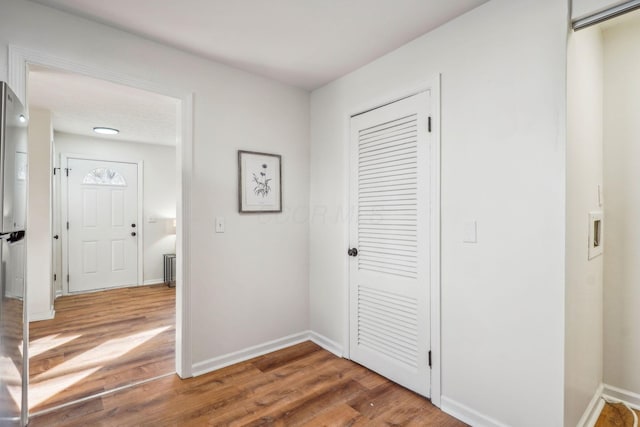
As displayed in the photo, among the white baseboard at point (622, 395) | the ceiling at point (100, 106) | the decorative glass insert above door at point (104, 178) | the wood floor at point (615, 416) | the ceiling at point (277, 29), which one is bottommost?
the wood floor at point (615, 416)

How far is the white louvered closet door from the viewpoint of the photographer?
85.5 inches

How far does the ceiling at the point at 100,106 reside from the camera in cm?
239

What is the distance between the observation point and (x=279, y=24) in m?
2.05

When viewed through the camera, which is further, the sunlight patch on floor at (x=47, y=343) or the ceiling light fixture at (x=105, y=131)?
the ceiling light fixture at (x=105, y=131)

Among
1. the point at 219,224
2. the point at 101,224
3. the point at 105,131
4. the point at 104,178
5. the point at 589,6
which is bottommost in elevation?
the point at 101,224

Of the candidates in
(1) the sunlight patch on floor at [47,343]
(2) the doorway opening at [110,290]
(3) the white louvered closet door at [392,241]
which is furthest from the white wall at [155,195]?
(3) the white louvered closet door at [392,241]

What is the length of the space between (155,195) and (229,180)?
3666 millimetres

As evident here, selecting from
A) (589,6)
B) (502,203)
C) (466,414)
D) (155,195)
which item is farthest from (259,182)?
(155,195)

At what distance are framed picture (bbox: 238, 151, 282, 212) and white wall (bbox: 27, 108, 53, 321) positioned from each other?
275 centimetres

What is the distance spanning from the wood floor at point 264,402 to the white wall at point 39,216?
2.37m

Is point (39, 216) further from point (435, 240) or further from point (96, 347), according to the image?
point (435, 240)

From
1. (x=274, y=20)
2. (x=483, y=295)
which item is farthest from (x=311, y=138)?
(x=483, y=295)

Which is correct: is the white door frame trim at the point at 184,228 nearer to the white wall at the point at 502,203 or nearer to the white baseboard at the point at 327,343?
the white baseboard at the point at 327,343

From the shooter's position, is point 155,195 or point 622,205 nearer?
point 622,205
